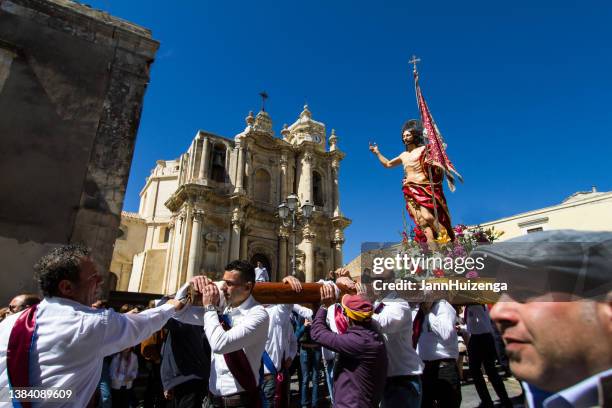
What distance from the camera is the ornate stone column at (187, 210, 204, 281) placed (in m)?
21.4

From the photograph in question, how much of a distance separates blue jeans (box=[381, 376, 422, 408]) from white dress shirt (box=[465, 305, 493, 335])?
8.03 ft

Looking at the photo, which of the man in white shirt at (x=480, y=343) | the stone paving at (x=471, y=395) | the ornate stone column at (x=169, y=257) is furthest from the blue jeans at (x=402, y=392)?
the ornate stone column at (x=169, y=257)

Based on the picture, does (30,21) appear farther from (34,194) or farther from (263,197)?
(263,197)

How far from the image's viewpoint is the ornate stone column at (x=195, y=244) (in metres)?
21.4

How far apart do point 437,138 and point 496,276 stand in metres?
5.79

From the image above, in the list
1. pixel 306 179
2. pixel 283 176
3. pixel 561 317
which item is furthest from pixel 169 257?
pixel 561 317

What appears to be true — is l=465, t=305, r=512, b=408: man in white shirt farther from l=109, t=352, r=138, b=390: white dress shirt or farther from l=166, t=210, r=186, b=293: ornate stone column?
l=166, t=210, r=186, b=293: ornate stone column

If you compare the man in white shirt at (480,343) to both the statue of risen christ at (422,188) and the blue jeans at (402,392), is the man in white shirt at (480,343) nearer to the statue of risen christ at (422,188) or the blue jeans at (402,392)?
the statue of risen christ at (422,188)

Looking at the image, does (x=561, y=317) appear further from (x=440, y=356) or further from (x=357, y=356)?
(x=440, y=356)

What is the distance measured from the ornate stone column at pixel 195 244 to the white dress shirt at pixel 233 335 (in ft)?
63.4

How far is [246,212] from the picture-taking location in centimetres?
2491

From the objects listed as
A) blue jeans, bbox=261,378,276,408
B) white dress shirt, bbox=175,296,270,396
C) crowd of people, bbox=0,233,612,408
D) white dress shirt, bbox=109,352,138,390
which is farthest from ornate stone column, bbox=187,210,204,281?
white dress shirt, bbox=175,296,270,396

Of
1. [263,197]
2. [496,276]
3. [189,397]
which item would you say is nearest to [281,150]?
[263,197]

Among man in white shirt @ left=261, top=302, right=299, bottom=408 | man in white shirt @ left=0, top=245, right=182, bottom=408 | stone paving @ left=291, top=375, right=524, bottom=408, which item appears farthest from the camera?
stone paving @ left=291, top=375, right=524, bottom=408
